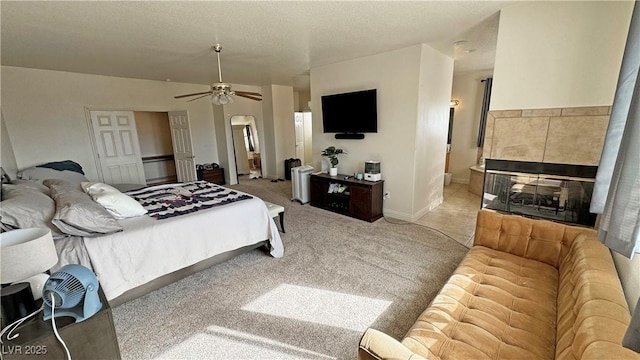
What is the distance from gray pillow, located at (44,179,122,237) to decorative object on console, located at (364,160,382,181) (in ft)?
10.4

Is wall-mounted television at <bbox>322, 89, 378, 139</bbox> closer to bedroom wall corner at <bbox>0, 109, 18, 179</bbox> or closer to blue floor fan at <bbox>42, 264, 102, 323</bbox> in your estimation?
blue floor fan at <bbox>42, 264, 102, 323</bbox>

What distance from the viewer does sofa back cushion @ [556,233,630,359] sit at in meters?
0.98

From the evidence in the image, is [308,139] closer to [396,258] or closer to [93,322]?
[396,258]

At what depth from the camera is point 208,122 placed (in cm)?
661

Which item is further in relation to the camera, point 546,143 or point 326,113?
point 326,113

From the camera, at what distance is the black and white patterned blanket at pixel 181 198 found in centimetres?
266

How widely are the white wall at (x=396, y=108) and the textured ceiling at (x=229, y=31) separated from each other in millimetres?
194

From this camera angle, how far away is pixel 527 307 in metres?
1.53

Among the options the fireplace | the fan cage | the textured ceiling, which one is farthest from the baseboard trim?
the fan cage

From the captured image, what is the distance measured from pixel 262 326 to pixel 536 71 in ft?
10.5

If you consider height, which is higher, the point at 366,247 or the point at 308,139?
the point at 308,139

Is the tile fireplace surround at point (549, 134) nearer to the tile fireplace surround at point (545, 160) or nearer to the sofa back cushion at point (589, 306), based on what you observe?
the tile fireplace surround at point (545, 160)

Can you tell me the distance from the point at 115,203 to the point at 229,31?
6.88 ft

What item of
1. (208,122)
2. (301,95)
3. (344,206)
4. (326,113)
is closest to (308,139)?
(301,95)
